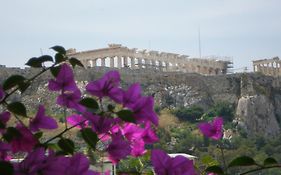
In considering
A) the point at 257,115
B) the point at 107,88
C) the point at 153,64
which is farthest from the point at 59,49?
the point at 153,64

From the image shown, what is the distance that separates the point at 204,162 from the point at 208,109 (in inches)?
2219

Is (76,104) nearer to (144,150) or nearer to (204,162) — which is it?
(144,150)

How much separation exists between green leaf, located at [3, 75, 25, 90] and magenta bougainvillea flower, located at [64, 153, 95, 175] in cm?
21

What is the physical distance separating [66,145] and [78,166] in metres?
0.10

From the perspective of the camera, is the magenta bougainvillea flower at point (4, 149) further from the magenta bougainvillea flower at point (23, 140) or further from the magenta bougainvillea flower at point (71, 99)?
the magenta bougainvillea flower at point (71, 99)

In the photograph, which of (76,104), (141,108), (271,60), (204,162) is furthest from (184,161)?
(271,60)

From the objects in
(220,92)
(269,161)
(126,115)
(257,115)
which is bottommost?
(257,115)

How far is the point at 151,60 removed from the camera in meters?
70.2

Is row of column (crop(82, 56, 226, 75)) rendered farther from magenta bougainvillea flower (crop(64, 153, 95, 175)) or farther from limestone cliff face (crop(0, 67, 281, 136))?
magenta bougainvillea flower (crop(64, 153, 95, 175))

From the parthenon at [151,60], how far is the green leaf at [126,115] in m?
60.7

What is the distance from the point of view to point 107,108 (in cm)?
122

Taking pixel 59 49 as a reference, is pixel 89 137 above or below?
below

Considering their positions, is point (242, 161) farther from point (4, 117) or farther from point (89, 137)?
point (4, 117)

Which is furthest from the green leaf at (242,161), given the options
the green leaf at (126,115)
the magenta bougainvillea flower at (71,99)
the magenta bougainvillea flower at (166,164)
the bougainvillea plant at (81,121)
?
the magenta bougainvillea flower at (71,99)
